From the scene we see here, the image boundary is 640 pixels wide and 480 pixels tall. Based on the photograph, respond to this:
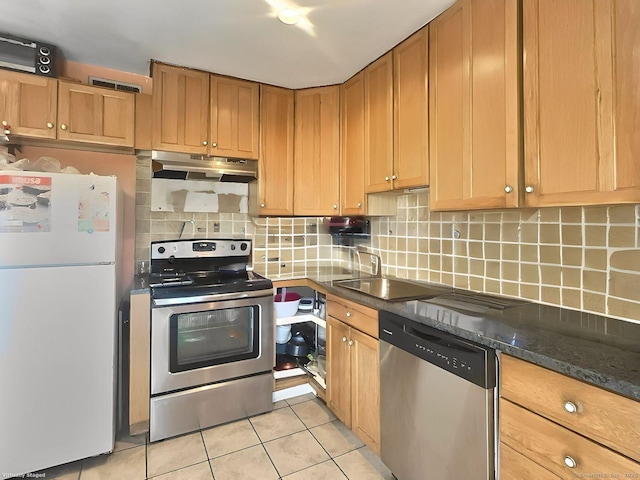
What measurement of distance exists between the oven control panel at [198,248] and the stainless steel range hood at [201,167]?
1.59 ft

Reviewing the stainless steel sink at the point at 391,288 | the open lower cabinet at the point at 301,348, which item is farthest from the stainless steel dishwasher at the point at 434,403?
the open lower cabinet at the point at 301,348

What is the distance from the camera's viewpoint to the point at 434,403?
4.36 ft

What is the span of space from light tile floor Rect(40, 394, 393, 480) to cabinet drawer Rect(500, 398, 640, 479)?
0.89 metres

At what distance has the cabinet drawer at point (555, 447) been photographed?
0.83m

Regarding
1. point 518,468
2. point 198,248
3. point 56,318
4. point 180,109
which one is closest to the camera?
point 518,468

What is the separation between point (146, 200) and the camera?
2.45 meters

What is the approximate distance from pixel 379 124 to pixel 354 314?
1202 mm

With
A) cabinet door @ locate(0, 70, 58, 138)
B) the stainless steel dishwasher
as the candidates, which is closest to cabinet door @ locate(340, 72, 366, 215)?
the stainless steel dishwasher

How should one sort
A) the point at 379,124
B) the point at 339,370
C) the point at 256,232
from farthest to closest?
1. the point at 256,232
2. the point at 379,124
3. the point at 339,370

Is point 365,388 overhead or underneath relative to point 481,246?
underneath

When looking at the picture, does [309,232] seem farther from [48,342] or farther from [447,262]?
[48,342]

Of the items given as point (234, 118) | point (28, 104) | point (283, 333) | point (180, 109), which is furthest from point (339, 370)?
point (28, 104)

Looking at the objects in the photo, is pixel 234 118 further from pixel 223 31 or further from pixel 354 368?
pixel 354 368

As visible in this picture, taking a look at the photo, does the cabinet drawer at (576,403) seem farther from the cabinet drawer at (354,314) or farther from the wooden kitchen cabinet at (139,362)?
the wooden kitchen cabinet at (139,362)
